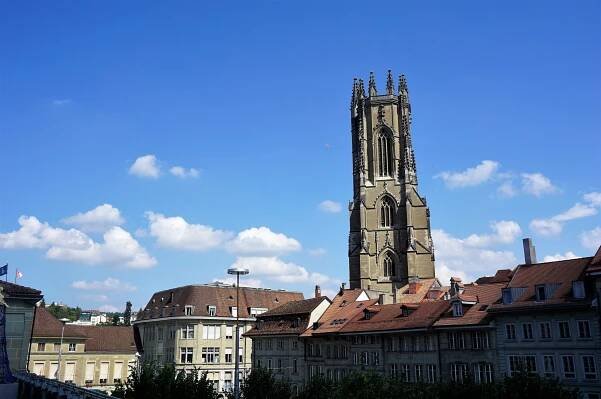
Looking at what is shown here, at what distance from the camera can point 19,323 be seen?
1827 inches

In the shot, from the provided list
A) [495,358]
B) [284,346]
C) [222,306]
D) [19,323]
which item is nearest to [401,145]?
[222,306]

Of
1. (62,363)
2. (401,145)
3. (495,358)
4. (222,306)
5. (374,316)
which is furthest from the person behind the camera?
(401,145)

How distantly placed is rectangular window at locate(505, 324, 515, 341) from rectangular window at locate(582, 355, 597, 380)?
571cm

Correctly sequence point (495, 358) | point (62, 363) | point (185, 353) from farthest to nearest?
point (185, 353) < point (62, 363) < point (495, 358)

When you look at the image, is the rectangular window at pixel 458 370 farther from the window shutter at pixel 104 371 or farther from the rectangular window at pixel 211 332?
the window shutter at pixel 104 371

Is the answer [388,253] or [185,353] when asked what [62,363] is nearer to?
[185,353]

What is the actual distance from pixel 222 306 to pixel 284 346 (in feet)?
74.4

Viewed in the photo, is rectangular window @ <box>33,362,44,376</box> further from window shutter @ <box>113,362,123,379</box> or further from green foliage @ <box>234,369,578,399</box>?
green foliage @ <box>234,369,578,399</box>

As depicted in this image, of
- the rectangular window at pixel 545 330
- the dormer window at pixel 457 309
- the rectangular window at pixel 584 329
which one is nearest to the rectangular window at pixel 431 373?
the dormer window at pixel 457 309

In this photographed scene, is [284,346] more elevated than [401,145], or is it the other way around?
[401,145]

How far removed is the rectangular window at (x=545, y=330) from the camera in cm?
4359

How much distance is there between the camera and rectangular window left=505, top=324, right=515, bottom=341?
150 feet

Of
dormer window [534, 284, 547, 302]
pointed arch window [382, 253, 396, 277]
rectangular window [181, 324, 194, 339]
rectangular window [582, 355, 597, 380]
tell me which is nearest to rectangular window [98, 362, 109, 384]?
rectangular window [181, 324, 194, 339]

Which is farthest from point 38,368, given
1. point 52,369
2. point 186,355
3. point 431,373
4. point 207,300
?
point 431,373
